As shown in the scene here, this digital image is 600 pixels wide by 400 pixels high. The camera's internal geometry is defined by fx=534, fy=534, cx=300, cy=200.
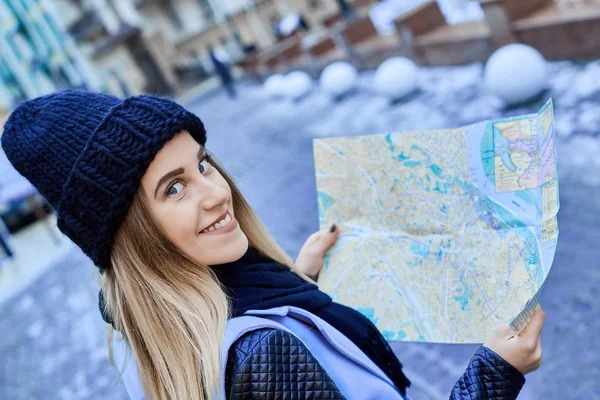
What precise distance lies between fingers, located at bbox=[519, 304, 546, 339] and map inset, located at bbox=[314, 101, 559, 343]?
4 cm

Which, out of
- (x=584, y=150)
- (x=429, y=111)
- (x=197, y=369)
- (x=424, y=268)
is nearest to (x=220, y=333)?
(x=197, y=369)

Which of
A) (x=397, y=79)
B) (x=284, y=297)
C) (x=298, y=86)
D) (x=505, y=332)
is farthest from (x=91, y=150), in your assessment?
(x=298, y=86)

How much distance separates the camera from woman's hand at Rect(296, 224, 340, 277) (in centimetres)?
183

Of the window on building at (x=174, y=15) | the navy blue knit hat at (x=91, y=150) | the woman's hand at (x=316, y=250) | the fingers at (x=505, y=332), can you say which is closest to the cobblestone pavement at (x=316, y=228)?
the navy blue knit hat at (x=91, y=150)

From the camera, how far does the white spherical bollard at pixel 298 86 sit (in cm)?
1293

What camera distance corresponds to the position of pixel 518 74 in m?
6.06

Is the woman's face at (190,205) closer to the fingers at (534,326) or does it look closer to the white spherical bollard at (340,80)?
the fingers at (534,326)

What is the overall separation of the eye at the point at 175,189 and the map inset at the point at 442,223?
55 centimetres

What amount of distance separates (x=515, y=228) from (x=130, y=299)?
1.00 m

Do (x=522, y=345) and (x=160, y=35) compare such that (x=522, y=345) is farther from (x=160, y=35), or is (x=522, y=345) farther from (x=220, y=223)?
(x=160, y=35)

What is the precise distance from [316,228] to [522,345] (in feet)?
16.4

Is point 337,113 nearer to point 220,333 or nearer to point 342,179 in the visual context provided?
point 342,179

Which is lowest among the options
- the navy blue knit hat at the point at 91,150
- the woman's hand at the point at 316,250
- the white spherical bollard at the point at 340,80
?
the white spherical bollard at the point at 340,80

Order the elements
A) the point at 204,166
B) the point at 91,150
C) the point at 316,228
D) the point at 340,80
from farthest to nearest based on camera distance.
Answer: the point at 340,80, the point at 316,228, the point at 204,166, the point at 91,150
